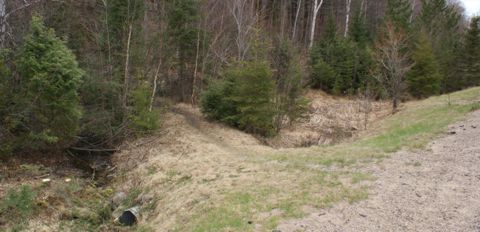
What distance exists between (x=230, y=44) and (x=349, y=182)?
54.5ft

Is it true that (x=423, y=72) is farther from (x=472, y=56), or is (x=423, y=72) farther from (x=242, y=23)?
(x=242, y=23)

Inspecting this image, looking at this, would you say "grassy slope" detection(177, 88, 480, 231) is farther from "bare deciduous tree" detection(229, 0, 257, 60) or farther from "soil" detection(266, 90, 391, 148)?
"bare deciduous tree" detection(229, 0, 257, 60)

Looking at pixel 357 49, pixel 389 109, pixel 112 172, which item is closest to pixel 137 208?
pixel 112 172

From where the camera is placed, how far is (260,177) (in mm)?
9367

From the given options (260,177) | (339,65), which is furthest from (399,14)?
(260,177)

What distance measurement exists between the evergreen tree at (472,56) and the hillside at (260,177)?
17.1 metres

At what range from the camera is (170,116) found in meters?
18.3

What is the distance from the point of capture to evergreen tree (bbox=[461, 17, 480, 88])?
29438 millimetres

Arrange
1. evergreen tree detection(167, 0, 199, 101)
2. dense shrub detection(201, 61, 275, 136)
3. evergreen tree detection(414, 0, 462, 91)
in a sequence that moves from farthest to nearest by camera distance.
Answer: evergreen tree detection(414, 0, 462, 91)
evergreen tree detection(167, 0, 199, 101)
dense shrub detection(201, 61, 275, 136)

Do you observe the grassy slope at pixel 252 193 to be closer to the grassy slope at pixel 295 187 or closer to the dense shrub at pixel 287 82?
the grassy slope at pixel 295 187

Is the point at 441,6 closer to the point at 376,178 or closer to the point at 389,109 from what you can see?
the point at 389,109

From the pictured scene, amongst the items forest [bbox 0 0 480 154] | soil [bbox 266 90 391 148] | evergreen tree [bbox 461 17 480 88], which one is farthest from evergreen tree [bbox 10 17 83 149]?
evergreen tree [bbox 461 17 480 88]

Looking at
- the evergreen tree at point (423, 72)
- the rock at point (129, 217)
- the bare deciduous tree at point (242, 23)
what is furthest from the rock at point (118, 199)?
the evergreen tree at point (423, 72)

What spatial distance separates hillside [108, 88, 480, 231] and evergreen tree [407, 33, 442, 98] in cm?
1245
